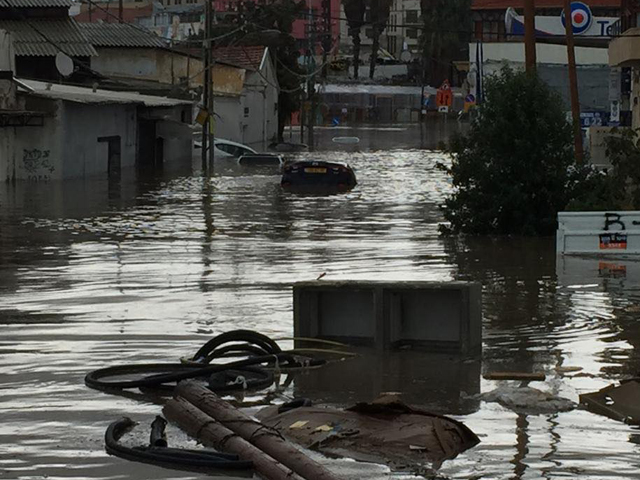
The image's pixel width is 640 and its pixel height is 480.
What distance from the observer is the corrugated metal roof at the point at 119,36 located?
242 feet

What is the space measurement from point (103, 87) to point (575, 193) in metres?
40.6

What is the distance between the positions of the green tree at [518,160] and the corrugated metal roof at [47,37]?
35420mm

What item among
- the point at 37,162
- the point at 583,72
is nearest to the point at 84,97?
the point at 37,162

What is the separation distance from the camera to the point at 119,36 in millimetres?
74250

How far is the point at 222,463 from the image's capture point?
366 inches

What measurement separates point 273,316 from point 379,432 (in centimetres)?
635

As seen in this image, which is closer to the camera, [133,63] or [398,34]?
[133,63]

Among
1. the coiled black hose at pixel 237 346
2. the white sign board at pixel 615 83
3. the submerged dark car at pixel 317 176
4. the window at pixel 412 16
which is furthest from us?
the window at pixel 412 16

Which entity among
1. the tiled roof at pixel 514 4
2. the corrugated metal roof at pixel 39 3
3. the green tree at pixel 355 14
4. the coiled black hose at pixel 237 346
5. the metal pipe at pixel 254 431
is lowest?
the metal pipe at pixel 254 431

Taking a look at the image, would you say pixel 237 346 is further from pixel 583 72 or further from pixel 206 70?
pixel 583 72

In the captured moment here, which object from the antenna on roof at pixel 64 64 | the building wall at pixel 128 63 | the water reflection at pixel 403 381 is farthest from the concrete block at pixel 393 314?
the building wall at pixel 128 63

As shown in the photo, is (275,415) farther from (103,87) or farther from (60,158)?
(103,87)

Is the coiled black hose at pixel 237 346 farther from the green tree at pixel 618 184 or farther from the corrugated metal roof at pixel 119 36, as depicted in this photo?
the corrugated metal roof at pixel 119 36

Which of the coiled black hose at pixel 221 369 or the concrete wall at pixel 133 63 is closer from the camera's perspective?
the coiled black hose at pixel 221 369
